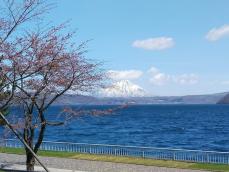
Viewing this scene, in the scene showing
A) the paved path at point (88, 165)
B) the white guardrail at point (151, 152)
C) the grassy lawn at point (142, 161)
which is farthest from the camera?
the white guardrail at point (151, 152)

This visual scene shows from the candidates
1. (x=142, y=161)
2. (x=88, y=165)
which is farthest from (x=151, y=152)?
(x=88, y=165)

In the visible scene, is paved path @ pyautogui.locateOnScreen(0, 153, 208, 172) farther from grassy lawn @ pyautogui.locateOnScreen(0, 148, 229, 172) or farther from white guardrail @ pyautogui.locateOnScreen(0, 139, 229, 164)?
white guardrail @ pyautogui.locateOnScreen(0, 139, 229, 164)

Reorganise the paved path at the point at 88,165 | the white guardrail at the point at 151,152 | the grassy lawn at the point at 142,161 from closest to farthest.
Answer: the paved path at the point at 88,165 < the grassy lawn at the point at 142,161 < the white guardrail at the point at 151,152

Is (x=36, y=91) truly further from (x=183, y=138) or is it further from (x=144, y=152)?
(x=183, y=138)

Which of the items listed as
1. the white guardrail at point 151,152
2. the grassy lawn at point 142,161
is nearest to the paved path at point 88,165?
the grassy lawn at point 142,161

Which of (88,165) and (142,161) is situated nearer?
(88,165)

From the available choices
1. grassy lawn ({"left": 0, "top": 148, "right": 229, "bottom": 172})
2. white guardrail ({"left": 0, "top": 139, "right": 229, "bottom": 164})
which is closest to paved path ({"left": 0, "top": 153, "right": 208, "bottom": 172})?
grassy lawn ({"left": 0, "top": 148, "right": 229, "bottom": 172})

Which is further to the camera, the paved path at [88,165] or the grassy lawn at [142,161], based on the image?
the grassy lawn at [142,161]

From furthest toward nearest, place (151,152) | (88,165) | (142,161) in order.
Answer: (151,152) → (142,161) → (88,165)

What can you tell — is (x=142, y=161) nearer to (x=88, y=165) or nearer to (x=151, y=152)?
(x=88, y=165)

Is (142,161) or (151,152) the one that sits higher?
(151,152)

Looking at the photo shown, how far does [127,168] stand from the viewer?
24.0 metres

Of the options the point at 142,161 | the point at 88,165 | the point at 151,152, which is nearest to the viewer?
the point at 88,165

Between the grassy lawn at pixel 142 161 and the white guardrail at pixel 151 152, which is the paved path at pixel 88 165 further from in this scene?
the white guardrail at pixel 151 152
